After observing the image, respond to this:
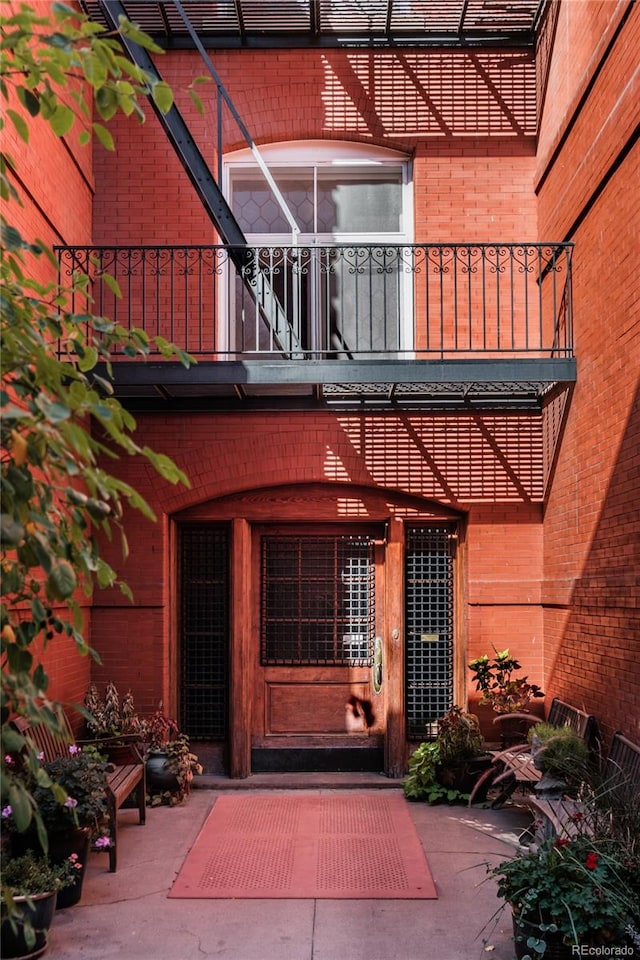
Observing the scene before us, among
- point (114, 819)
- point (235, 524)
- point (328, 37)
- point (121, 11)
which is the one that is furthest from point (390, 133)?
point (114, 819)

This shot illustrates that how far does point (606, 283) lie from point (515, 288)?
6.83 feet

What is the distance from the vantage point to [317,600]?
356 inches

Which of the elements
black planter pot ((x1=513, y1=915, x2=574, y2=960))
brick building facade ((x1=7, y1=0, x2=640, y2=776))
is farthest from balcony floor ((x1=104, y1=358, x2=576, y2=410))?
black planter pot ((x1=513, y1=915, x2=574, y2=960))

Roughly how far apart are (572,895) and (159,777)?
441cm

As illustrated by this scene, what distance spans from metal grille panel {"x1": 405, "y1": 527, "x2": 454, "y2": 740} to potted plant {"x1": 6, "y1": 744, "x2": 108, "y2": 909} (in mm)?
3743

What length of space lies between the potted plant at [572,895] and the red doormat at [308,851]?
1.41m

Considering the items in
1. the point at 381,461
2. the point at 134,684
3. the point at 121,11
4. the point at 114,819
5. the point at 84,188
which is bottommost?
the point at 114,819

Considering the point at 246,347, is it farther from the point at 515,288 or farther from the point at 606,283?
the point at 606,283

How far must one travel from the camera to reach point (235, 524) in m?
8.92

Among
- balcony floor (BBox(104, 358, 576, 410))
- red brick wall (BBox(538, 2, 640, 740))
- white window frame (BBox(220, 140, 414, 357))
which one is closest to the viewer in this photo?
red brick wall (BBox(538, 2, 640, 740))

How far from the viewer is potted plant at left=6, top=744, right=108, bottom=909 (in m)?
5.36

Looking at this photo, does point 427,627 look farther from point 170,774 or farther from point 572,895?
point 572,895

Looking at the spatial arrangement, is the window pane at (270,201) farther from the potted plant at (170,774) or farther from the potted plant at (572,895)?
the potted plant at (572,895)

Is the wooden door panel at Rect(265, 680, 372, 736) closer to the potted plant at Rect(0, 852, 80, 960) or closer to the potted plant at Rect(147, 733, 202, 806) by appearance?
the potted plant at Rect(147, 733, 202, 806)
